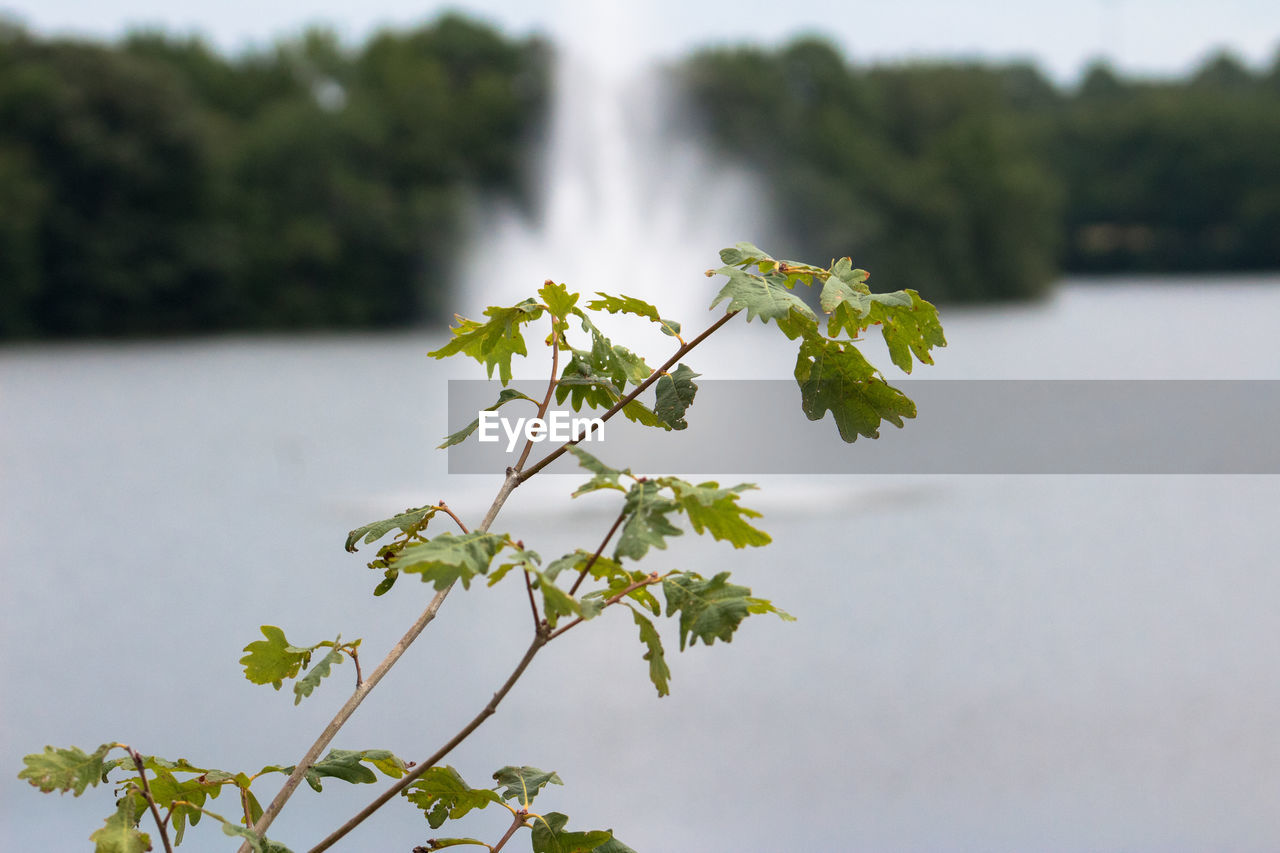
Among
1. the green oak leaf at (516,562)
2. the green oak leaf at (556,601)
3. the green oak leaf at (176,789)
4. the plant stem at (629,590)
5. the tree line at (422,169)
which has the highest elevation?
the tree line at (422,169)

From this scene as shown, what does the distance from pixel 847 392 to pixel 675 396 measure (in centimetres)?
12

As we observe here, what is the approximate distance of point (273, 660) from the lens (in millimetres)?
1100

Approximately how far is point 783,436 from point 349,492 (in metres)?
3.73

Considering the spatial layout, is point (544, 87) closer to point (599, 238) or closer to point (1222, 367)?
point (599, 238)

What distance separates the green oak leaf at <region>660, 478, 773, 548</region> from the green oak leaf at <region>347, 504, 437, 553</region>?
0.23 m

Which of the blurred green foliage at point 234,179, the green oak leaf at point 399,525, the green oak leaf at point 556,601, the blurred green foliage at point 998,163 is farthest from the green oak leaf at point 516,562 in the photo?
the blurred green foliage at point 998,163

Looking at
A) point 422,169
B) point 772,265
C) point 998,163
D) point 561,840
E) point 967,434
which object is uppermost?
point 998,163

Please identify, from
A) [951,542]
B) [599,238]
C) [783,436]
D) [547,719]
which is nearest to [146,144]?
[599,238]

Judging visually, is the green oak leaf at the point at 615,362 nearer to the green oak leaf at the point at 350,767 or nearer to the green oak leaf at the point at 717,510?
the green oak leaf at the point at 717,510

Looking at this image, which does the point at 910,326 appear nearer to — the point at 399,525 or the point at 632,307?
the point at 632,307

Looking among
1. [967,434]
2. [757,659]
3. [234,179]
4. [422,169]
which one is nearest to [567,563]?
[757,659]

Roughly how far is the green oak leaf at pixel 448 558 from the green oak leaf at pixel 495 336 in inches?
7.8

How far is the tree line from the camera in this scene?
26.2 meters

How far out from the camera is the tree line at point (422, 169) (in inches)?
1031
